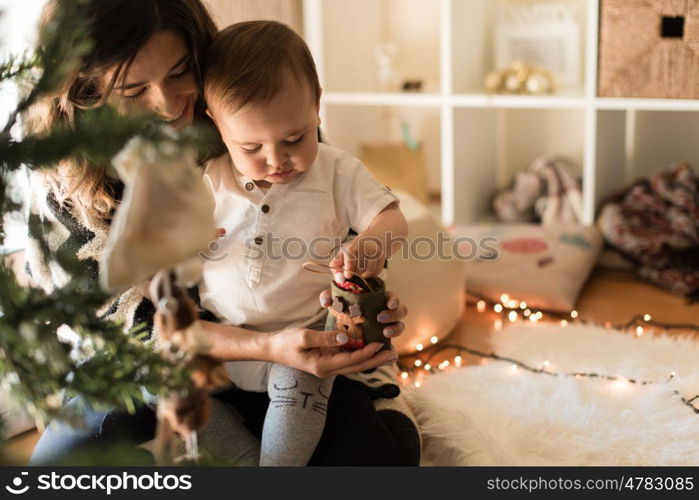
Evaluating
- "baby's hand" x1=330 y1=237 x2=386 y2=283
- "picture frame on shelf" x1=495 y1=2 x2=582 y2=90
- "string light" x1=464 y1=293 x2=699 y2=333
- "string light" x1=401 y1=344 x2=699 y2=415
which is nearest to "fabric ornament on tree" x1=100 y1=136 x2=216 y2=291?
"baby's hand" x1=330 y1=237 x2=386 y2=283

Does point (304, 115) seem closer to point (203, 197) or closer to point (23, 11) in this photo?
point (203, 197)

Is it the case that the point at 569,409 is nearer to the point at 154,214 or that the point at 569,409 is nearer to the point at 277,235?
the point at 277,235

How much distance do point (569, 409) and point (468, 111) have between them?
127cm

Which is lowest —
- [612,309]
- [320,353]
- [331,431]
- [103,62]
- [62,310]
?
[612,309]

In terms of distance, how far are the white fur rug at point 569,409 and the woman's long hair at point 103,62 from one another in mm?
710

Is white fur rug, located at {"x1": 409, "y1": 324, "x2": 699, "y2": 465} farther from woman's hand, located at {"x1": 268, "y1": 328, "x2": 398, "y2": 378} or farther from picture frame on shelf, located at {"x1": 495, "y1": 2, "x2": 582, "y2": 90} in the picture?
picture frame on shelf, located at {"x1": 495, "y1": 2, "x2": 582, "y2": 90}

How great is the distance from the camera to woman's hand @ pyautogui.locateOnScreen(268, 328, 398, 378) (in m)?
1.25

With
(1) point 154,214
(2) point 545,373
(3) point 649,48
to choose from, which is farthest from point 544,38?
(1) point 154,214

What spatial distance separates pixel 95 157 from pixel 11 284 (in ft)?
0.45

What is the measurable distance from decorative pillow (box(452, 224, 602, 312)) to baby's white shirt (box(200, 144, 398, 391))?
907 millimetres

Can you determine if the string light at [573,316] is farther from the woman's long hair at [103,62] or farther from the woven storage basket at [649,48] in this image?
the woman's long hair at [103,62]

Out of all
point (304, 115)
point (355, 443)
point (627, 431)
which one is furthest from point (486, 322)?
point (304, 115)

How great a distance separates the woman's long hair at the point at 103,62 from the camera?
4.07 ft

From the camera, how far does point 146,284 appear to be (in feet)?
4.68
